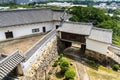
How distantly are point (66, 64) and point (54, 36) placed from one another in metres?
8.02

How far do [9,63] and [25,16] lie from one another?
63.0 feet

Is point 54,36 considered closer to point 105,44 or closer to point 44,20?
point 44,20

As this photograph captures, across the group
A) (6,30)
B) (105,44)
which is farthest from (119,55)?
(6,30)

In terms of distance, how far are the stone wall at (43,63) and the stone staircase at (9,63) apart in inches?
96.5

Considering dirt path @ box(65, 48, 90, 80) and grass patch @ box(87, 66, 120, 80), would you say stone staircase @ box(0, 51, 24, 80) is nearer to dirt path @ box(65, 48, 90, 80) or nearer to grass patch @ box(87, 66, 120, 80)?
dirt path @ box(65, 48, 90, 80)

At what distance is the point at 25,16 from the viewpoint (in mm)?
31547

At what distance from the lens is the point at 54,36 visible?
27938mm

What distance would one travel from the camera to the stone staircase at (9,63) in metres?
13.1

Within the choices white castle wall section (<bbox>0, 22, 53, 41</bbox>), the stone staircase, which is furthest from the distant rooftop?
the stone staircase

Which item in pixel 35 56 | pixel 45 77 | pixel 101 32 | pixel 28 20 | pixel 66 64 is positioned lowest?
pixel 45 77

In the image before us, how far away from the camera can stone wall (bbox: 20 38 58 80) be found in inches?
697

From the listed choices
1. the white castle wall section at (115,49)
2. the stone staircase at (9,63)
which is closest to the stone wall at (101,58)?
the white castle wall section at (115,49)

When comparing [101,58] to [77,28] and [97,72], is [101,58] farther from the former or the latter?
[77,28]

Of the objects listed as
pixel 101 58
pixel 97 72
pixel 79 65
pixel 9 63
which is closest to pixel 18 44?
pixel 79 65
